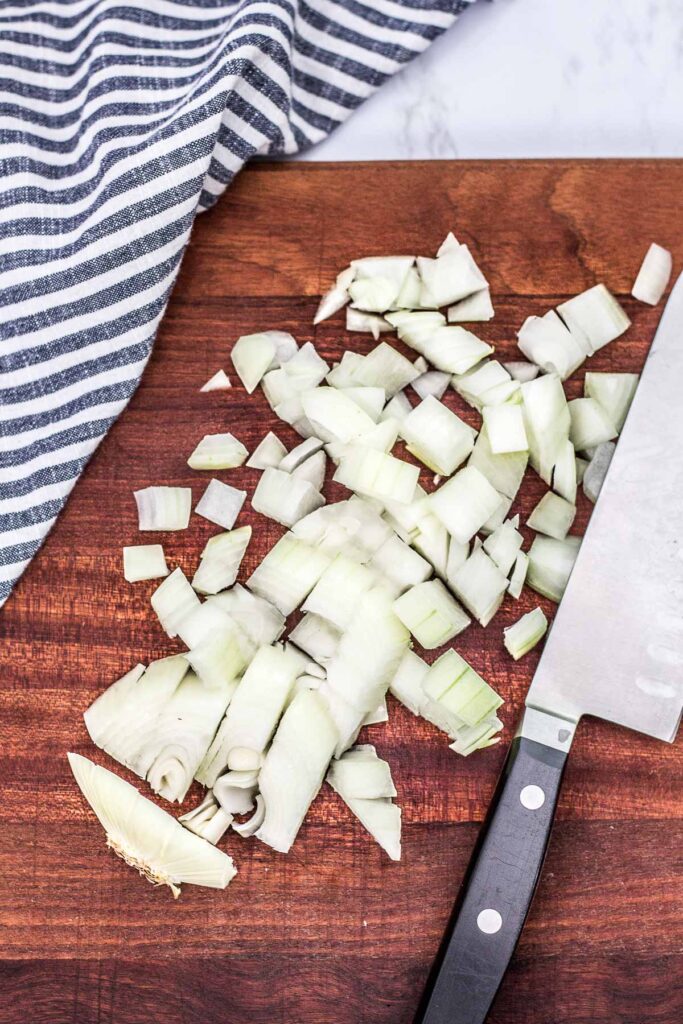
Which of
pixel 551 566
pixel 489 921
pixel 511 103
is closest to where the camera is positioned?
pixel 489 921

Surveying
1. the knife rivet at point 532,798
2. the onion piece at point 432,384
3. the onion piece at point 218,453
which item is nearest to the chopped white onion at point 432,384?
the onion piece at point 432,384

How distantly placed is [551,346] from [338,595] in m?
0.37

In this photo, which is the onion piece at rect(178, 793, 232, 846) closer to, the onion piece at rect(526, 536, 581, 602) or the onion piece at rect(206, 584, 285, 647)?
the onion piece at rect(206, 584, 285, 647)

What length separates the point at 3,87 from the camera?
3.76ft

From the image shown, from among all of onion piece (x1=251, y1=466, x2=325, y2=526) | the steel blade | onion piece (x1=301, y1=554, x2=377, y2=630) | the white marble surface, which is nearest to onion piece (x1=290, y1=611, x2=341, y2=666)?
onion piece (x1=301, y1=554, x2=377, y2=630)

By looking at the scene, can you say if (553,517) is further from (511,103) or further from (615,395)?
(511,103)

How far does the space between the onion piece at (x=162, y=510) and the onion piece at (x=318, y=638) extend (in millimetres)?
181

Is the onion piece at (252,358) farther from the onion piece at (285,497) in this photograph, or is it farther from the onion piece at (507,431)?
the onion piece at (507,431)

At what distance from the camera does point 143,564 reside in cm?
111

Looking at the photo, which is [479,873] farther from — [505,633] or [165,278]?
[165,278]

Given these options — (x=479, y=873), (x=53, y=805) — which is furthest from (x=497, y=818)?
(x=53, y=805)

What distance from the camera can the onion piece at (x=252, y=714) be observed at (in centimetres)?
105

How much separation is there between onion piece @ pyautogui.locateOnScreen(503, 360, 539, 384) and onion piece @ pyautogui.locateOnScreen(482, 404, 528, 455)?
1.9 inches

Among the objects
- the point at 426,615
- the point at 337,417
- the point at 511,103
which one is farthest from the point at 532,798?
the point at 511,103
